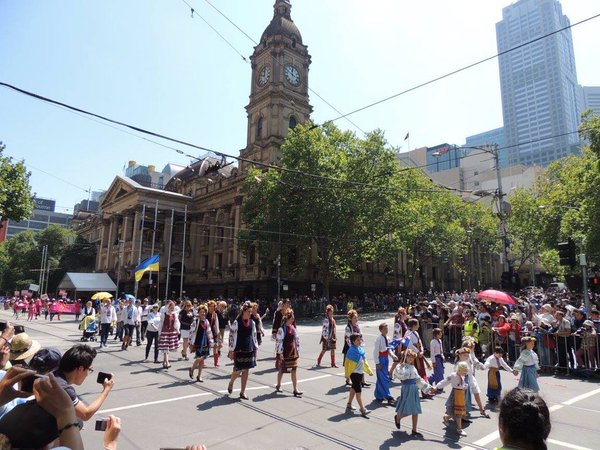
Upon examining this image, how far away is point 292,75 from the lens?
51.8 m

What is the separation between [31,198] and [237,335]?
72.8ft

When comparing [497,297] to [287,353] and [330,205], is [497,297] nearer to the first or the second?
[287,353]

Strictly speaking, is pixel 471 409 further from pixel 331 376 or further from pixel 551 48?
pixel 551 48

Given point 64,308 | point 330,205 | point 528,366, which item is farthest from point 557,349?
point 64,308

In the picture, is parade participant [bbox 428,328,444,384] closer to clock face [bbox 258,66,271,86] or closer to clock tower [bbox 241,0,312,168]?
clock tower [bbox 241,0,312,168]

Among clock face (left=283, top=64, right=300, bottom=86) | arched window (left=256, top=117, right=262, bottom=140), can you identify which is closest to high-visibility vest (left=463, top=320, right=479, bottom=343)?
arched window (left=256, top=117, right=262, bottom=140)

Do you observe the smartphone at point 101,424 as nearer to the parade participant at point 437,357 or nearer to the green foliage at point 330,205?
the parade participant at point 437,357

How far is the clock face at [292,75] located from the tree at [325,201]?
49.5 ft

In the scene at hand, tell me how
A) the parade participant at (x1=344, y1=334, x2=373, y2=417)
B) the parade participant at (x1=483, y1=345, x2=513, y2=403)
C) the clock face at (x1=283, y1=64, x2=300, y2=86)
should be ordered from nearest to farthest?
the parade participant at (x1=344, y1=334, x2=373, y2=417) → the parade participant at (x1=483, y1=345, x2=513, y2=403) → the clock face at (x1=283, y1=64, x2=300, y2=86)

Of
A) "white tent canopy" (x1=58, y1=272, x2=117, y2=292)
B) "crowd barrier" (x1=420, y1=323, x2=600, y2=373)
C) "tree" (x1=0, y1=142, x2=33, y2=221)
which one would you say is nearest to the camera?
"crowd barrier" (x1=420, y1=323, x2=600, y2=373)

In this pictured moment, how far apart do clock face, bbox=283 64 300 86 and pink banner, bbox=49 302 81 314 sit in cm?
3363

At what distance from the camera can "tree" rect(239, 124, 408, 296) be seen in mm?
34906

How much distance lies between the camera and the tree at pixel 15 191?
23594mm

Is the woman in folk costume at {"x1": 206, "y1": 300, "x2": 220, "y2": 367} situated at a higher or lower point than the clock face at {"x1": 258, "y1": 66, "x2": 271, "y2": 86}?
lower
